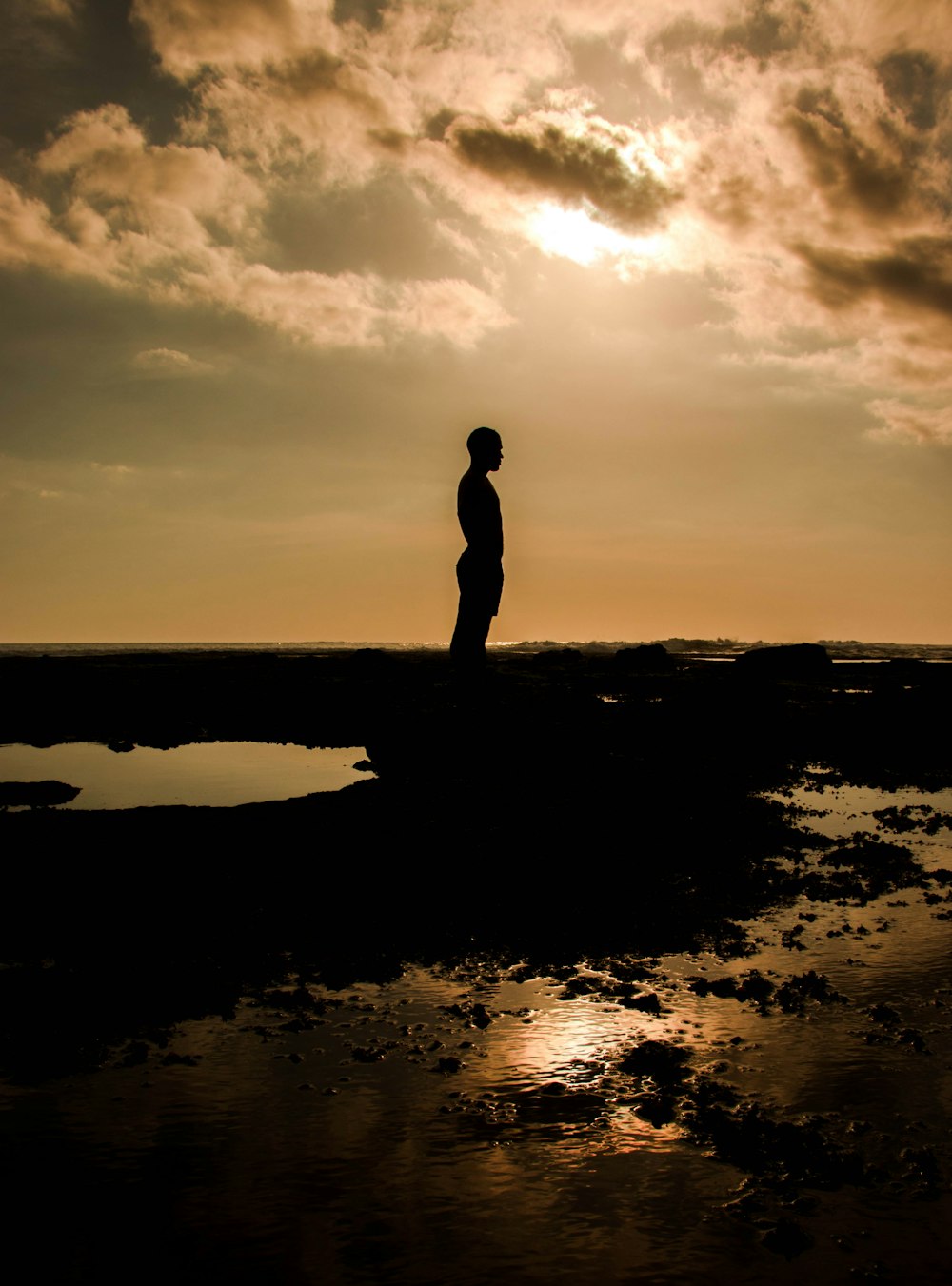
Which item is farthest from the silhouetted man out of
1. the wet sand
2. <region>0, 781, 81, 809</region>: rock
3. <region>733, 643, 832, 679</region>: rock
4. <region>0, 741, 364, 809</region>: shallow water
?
<region>733, 643, 832, 679</region>: rock

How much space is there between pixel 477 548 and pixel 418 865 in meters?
7.92

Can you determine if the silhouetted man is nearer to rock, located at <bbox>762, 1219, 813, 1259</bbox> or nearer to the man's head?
the man's head

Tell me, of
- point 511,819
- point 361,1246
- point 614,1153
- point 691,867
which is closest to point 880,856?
point 691,867

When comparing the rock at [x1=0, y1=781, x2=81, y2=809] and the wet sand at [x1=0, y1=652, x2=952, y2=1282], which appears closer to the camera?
the wet sand at [x1=0, y1=652, x2=952, y2=1282]

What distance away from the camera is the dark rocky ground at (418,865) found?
481 cm

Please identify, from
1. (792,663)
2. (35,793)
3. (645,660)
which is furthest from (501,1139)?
(645,660)

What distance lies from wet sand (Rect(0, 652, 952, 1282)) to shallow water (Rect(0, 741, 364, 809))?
57.2 inches

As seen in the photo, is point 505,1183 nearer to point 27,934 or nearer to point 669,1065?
point 669,1065

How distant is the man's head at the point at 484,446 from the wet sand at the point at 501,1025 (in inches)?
247

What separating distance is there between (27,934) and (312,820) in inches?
117

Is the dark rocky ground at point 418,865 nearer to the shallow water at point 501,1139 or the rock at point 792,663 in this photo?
the shallow water at point 501,1139

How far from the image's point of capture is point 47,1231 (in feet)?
8.11

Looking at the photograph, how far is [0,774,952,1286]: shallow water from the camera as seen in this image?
7.93 ft

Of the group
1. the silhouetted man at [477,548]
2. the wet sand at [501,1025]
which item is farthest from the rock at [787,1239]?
the silhouetted man at [477,548]
